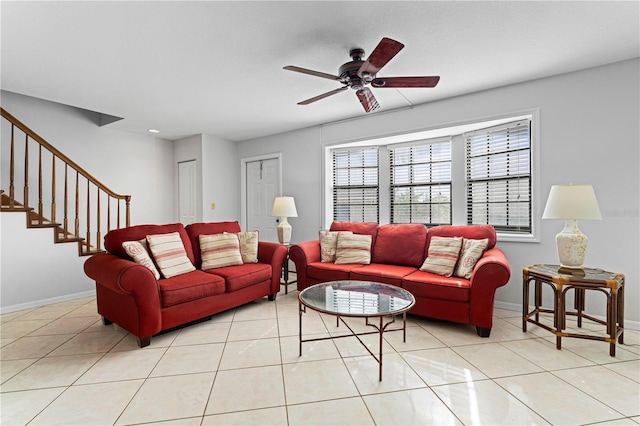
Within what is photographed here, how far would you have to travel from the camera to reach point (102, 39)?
227 cm

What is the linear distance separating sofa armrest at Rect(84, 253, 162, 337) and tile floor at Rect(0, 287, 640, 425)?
0.18 meters

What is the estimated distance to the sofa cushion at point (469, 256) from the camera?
2.85 meters

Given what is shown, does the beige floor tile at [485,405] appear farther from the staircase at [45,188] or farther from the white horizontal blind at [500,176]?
the staircase at [45,188]

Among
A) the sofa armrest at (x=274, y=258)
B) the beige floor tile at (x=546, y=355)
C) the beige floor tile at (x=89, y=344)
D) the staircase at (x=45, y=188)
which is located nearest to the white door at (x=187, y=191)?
the staircase at (x=45, y=188)

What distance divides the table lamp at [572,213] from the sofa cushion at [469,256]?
588 millimetres

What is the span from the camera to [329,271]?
135 inches

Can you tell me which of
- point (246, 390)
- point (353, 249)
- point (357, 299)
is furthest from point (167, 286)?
point (353, 249)

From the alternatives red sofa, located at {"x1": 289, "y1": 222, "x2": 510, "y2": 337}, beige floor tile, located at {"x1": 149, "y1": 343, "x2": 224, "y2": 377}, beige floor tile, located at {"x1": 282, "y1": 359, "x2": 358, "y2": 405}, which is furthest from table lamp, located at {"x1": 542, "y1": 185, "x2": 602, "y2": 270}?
beige floor tile, located at {"x1": 149, "y1": 343, "x2": 224, "y2": 377}

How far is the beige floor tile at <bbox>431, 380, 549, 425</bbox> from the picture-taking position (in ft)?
5.24

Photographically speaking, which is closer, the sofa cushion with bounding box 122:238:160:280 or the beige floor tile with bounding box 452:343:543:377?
the beige floor tile with bounding box 452:343:543:377

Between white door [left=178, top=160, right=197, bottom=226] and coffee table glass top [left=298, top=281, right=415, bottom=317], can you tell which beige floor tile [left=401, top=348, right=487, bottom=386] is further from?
white door [left=178, top=160, right=197, bottom=226]

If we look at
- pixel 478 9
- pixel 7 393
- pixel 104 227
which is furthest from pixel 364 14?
pixel 104 227

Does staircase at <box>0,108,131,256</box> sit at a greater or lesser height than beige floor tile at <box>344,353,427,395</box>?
greater

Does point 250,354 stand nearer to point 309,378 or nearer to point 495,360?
point 309,378
